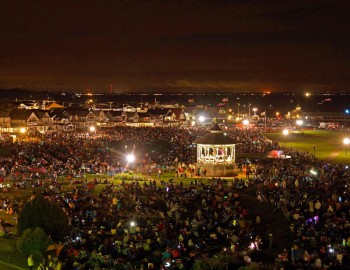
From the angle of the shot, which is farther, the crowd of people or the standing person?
the crowd of people

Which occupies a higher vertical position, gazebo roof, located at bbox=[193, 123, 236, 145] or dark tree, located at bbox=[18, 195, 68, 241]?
gazebo roof, located at bbox=[193, 123, 236, 145]

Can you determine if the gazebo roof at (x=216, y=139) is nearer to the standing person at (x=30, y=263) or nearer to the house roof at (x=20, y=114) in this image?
the standing person at (x=30, y=263)


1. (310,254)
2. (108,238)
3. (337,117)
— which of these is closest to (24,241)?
(108,238)

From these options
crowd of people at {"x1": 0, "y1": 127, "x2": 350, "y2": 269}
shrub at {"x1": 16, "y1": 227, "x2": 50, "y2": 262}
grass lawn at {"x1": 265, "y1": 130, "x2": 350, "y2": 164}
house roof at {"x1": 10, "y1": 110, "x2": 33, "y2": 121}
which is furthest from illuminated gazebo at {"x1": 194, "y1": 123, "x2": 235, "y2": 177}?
house roof at {"x1": 10, "y1": 110, "x2": 33, "y2": 121}

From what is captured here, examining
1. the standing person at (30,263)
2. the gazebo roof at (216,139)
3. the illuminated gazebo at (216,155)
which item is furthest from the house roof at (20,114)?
the standing person at (30,263)

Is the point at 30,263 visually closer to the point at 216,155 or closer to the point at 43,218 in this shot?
the point at 43,218

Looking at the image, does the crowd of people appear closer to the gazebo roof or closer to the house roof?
the gazebo roof
